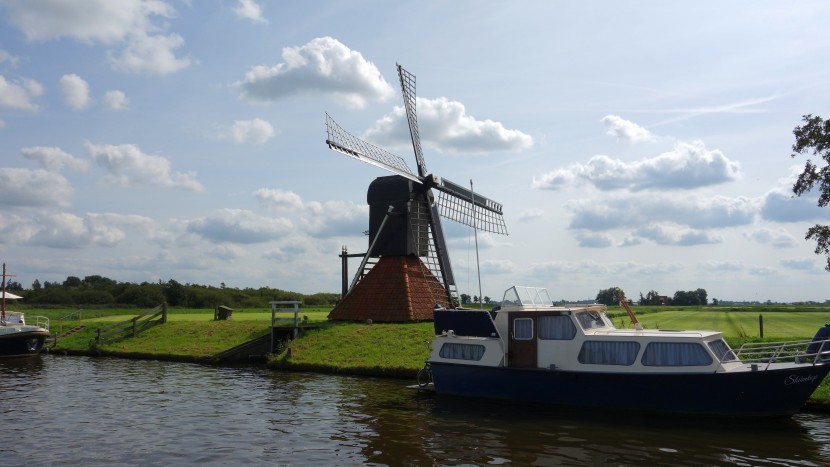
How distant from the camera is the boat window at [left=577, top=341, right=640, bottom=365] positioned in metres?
21.9

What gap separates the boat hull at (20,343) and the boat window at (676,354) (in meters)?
41.7

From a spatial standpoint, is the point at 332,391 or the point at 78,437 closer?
the point at 78,437

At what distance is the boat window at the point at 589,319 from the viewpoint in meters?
23.9

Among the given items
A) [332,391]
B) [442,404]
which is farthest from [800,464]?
[332,391]

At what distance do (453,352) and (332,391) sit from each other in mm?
5845

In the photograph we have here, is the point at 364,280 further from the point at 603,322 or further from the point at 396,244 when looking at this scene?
the point at 603,322

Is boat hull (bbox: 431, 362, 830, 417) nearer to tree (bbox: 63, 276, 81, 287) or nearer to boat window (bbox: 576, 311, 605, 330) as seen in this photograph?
boat window (bbox: 576, 311, 605, 330)

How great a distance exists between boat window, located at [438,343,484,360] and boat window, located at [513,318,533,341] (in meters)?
1.58

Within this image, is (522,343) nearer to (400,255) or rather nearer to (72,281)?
(400,255)

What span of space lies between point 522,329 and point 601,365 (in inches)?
133

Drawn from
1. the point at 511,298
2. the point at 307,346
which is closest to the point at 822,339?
the point at 511,298

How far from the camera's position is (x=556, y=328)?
23.6m

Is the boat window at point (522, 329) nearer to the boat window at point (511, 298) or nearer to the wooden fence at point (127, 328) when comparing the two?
the boat window at point (511, 298)

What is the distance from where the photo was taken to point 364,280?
150 feet
